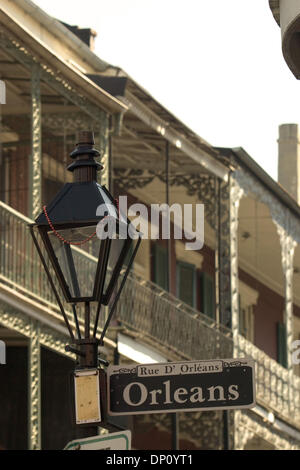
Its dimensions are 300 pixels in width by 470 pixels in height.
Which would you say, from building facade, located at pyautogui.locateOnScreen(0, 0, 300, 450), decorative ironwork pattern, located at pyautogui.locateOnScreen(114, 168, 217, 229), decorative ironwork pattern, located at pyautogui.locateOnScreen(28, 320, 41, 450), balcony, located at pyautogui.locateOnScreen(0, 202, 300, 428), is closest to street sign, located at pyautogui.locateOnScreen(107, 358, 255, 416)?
building facade, located at pyautogui.locateOnScreen(0, 0, 300, 450)

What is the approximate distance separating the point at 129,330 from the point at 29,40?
4.17 m

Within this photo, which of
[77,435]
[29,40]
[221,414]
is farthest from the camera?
[221,414]

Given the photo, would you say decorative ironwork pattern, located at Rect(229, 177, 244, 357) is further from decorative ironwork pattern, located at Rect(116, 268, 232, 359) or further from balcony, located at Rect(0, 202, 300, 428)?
decorative ironwork pattern, located at Rect(116, 268, 232, 359)

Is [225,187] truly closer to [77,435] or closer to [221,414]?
[221,414]

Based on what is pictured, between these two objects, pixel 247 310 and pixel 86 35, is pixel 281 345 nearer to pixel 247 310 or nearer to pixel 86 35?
pixel 247 310

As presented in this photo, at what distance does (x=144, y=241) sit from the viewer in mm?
A: 20703

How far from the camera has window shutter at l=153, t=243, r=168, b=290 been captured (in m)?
21.1

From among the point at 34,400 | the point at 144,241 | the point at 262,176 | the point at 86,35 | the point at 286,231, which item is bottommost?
the point at 34,400

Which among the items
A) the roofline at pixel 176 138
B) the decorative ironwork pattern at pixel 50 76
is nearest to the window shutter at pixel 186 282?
the roofline at pixel 176 138

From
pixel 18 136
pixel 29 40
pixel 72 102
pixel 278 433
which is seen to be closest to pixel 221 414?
pixel 278 433

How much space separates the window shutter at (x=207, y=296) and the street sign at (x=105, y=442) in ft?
57.8

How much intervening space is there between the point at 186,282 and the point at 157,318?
558 cm

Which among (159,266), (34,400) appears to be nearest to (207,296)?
(159,266)

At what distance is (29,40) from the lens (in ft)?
43.5
